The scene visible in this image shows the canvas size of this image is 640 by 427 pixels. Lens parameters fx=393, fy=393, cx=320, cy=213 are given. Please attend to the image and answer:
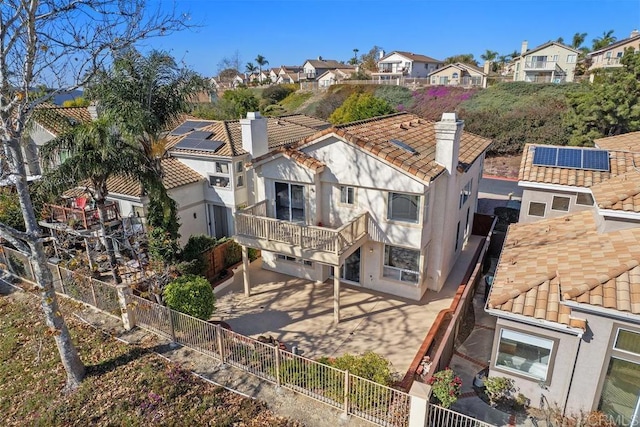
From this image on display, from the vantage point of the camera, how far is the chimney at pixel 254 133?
17.8 m

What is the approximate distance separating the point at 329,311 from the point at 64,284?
10327 mm

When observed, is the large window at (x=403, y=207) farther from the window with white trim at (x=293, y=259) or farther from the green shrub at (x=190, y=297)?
the green shrub at (x=190, y=297)

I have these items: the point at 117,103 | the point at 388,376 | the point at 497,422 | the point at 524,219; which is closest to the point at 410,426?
the point at 388,376

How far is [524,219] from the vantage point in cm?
1659

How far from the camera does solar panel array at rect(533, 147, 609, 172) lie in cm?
1580

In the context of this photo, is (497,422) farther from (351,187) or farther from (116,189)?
(116,189)

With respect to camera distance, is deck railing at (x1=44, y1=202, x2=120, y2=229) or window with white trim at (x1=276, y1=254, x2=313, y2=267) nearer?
deck railing at (x1=44, y1=202, x2=120, y2=229)

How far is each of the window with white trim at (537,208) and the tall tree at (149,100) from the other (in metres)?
14.0

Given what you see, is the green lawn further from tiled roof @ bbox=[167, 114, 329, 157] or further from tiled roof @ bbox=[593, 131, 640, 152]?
tiled roof @ bbox=[593, 131, 640, 152]

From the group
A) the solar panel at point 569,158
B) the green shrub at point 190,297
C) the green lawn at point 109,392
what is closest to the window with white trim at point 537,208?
the solar panel at point 569,158

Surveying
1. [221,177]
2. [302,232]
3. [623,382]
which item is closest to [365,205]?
[302,232]

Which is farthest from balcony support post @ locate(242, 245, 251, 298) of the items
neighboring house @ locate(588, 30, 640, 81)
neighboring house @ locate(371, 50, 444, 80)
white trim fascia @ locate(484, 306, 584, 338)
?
neighboring house @ locate(371, 50, 444, 80)

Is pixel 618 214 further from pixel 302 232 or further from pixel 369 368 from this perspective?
pixel 302 232

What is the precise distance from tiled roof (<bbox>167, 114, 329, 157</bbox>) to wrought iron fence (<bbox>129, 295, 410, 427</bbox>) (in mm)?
8785
